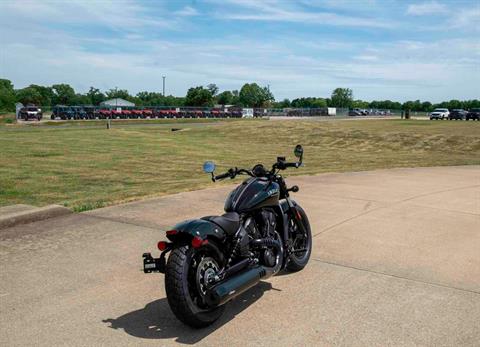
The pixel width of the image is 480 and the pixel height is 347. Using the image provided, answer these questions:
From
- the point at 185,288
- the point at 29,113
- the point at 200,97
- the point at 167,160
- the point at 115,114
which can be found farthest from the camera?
the point at 200,97

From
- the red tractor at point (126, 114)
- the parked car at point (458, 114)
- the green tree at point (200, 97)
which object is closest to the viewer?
the red tractor at point (126, 114)

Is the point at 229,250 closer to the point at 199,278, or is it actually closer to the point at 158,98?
the point at 199,278

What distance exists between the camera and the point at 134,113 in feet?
214

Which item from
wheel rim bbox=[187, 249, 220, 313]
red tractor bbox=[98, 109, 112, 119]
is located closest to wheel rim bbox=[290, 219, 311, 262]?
wheel rim bbox=[187, 249, 220, 313]

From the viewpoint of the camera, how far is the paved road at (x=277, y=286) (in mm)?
3943

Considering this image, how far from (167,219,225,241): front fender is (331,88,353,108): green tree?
189 m

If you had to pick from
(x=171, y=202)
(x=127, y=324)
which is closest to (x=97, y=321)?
(x=127, y=324)

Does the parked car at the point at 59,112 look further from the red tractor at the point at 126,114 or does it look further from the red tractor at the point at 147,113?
the red tractor at the point at 147,113

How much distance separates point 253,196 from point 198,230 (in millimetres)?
870

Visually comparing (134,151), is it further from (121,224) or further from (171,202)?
(121,224)

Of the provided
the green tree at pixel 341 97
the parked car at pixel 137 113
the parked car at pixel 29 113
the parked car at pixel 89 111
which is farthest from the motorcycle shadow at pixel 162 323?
the green tree at pixel 341 97

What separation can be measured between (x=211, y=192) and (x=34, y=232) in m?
3.81

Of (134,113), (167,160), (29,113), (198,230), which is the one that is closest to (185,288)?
(198,230)

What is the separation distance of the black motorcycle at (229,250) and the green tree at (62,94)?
6307 inches
